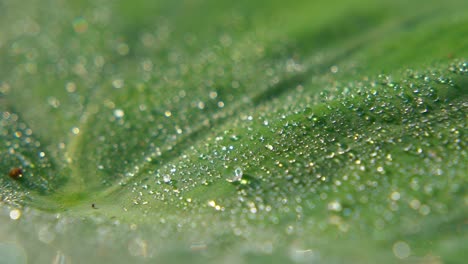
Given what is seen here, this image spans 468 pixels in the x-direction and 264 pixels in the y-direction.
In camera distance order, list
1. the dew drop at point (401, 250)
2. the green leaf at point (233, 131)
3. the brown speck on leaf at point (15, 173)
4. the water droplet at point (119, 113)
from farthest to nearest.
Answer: the water droplet at point (119, 113)
the brown speck on leaf at point (15, 173)
the green leaf at point (233, 131)
the dew drop at point (401, 250)

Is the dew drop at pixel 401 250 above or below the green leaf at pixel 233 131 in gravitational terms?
→ below

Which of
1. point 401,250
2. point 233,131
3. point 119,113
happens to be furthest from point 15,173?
point 401,250

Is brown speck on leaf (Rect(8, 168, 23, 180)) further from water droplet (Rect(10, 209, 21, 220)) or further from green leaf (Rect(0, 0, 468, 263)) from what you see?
water droplet (Rect(10, 209, 21, 220))

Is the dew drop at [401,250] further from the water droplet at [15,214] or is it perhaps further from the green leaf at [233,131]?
the water droplet at [15,214]

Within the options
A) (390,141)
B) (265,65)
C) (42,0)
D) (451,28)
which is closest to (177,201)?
(390,141)

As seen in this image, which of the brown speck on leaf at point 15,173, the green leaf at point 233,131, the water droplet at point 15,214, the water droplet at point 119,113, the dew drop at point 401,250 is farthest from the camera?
the water droplet at point 119,113

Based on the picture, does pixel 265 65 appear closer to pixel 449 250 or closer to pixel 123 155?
pixel 123 155

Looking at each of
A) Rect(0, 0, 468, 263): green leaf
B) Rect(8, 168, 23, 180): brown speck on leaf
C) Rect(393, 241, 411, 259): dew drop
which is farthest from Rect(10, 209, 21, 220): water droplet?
Rect(393, 241, 411, 259): dew drop

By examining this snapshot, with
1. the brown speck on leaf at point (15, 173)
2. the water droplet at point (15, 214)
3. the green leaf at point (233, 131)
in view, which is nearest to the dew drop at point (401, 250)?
the green leaf at point (233, 131)
